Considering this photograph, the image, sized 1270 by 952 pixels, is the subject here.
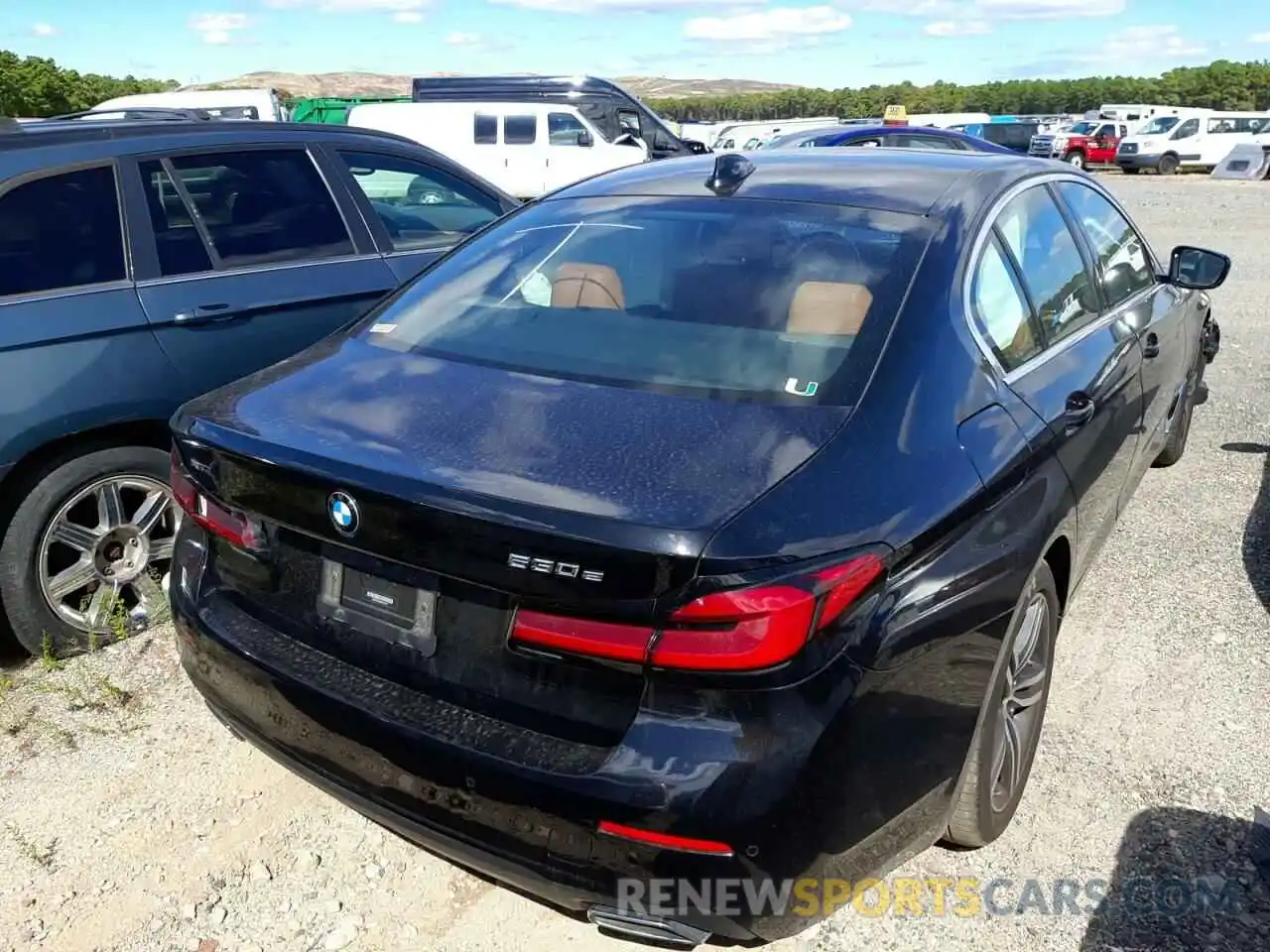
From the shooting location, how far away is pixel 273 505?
2.19 meters

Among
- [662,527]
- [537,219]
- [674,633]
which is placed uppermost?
[537,219]

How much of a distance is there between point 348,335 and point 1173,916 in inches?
97.7

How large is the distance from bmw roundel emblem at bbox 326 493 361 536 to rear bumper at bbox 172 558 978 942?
323 millimetres

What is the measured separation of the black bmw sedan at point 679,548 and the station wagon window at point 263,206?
1.42 metres

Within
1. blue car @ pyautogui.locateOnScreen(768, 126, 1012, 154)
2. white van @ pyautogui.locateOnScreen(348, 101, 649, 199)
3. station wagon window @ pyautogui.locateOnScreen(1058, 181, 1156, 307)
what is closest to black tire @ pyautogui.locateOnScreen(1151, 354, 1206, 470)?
station wagon window @ pyautogui.locateOnScreen(1058, 181, 1156, 307)

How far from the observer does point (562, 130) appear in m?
19.2

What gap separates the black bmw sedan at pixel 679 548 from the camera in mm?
1833

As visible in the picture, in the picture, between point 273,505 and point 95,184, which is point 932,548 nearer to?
point 273,505

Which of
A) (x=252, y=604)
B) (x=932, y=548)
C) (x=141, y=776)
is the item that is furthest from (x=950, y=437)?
(x=141, y=776)

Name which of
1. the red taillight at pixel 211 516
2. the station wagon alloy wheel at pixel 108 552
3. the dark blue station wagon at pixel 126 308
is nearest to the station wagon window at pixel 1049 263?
the red taillight at pixel 211 516

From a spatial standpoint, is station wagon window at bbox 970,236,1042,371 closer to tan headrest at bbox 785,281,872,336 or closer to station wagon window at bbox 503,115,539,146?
tan headrest at bbox 785,281,872,336

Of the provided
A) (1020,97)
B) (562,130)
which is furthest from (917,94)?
(562,130)

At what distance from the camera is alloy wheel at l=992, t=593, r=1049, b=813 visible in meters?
2.54

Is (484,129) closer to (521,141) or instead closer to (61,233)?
(521,141)
